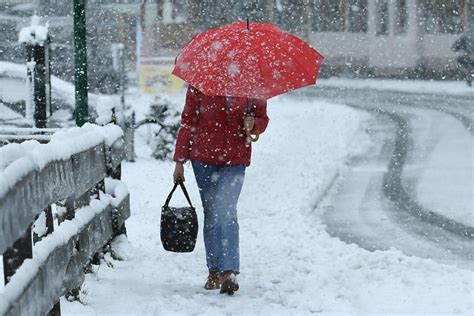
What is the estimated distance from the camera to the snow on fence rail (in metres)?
4.24

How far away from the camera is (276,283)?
748 centimetres

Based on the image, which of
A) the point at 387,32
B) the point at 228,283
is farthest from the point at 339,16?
the point at 228,283

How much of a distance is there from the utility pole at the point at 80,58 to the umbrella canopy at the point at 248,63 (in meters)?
2.37

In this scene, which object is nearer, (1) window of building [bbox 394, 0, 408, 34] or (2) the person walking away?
(2) the person walking away

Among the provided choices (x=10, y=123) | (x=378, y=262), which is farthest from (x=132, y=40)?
(x=378, y=262)

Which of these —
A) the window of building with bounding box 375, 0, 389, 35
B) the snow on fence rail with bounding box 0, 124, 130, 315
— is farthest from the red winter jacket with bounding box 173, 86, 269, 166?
the window of building with bounding box 375, 0, 389, 35

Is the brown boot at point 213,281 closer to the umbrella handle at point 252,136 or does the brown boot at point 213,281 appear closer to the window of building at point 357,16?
the umbrella handle at point 252,136

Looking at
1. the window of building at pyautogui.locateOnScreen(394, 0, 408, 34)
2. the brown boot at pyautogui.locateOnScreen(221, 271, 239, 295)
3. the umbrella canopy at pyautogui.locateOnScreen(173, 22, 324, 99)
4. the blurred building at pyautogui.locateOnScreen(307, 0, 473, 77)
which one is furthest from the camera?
the window of building at pyautogui.locateOnScreen(394, 0, 408, 34)

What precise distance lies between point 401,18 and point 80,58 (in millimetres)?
36109

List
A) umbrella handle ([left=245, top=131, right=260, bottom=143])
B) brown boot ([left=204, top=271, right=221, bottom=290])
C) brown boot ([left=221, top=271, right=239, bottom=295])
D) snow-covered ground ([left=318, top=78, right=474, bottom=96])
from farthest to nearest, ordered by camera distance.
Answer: snow-covered ground ([left=318, top=78, right=474, bottom=96])
brown boot ([left=204, top=271, right=221, bottom=290])
brown boot ([left=221, top=271, right=239, bottom=295])
umbrella handle ([left=245, top=131, right=260, bottom=143])

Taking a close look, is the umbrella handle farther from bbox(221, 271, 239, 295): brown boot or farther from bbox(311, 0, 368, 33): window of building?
bbox(311, 0, 368, 33): window of building

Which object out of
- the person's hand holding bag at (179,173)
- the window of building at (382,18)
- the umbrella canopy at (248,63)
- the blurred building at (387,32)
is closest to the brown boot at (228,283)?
the person's hand holding bag at (179,173)

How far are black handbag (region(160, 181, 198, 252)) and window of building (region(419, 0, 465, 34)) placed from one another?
37448mm

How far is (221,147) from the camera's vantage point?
6.91 meters
